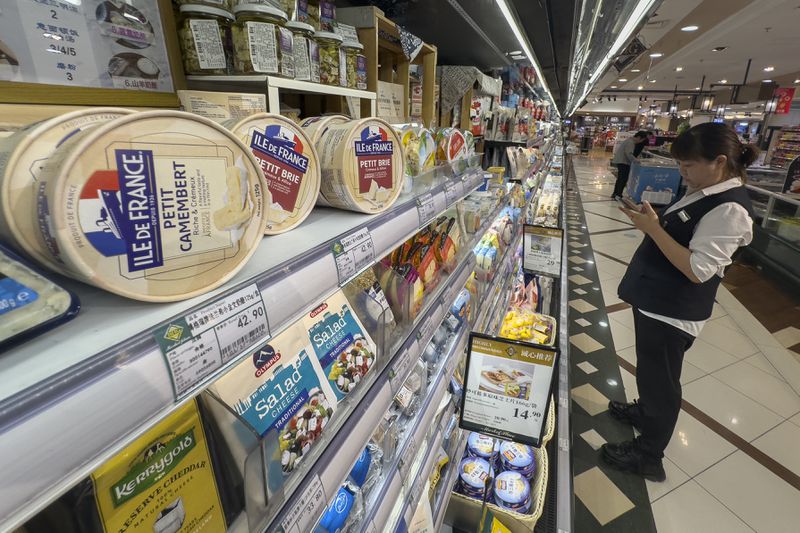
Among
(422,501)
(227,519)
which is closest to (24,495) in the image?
(227,519)

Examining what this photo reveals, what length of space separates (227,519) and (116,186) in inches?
18.4

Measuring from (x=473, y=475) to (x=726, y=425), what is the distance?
1.88 metres

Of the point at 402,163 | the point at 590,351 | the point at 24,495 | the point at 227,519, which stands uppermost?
the point at 402,163

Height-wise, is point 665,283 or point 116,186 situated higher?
point 116,186

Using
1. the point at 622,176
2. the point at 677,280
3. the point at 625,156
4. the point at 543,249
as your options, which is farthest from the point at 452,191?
the point at 622,176

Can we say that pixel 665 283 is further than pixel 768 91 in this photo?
No

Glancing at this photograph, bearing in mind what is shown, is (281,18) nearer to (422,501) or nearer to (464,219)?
(464,219)

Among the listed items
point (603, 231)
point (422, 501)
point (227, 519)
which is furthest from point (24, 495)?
point (603, 231)

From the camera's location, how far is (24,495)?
24 centimetres

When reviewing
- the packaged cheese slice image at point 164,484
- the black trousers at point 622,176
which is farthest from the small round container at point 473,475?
the black trousers at point 622,176

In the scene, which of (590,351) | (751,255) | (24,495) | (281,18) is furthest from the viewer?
(751,255)

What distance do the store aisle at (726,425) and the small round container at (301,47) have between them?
87.6 inches

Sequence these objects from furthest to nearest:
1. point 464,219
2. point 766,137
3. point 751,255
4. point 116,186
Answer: point 766,137 → point 751,255 → point 464,219 → point 116,186

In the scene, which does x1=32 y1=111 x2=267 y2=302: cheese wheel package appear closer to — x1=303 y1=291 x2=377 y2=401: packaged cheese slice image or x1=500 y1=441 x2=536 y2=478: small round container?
x1=303 y1=291 x2=377 y2=401: packaged cheese slice image
